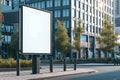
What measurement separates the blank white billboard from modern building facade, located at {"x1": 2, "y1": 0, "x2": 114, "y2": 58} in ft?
221

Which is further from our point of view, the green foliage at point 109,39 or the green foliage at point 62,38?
the green foliage at point 62,38

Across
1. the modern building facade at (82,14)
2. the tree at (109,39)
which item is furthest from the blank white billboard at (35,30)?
the modern building facade at (82,14)

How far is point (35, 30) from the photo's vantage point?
2506 centimetres

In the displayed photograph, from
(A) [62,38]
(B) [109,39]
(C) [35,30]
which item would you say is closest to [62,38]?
(A) [62,38]

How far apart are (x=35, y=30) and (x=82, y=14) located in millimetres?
79249

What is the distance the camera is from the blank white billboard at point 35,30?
79.2 feet

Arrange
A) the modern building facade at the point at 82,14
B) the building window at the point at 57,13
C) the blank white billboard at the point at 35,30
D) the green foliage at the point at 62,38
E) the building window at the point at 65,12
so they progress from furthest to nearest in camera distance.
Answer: the building window at the point at 57,13 → the building window at the point at 65,12 → the modern building facade at the point at 82,14 → the green foliage at the point at 62,38 → the blank white billboard at the point at 35,30

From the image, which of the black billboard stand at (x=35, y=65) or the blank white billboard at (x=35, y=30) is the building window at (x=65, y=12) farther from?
the black billboard stand at (x=35, y=65)

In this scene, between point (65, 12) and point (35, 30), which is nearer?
point (35, 30)

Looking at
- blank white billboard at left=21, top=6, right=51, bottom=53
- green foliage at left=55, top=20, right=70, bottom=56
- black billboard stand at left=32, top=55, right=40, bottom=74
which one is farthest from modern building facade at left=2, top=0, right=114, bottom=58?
black billboard stand at left=32, top=55, right=40, bottom=74

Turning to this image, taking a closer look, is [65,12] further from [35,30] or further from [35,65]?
[35,30]

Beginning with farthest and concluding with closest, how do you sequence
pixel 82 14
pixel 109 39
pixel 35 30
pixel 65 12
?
pixel 82 14
pixel 65 12
pixel 109 39
pixel 35 30

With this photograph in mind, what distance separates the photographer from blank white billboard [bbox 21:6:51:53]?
24.1 metres

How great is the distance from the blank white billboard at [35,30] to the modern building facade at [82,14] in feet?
221
